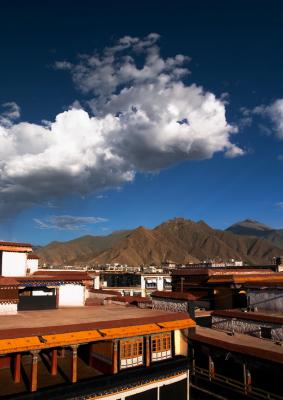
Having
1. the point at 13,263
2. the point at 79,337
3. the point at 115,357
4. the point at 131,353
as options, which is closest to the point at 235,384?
the point at 131,353

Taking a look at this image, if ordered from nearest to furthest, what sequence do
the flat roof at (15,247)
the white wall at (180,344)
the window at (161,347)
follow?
the window at (161,347)
the white wall at (180,344)
the flat roof at (15,247)

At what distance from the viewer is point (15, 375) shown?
55.3 feet

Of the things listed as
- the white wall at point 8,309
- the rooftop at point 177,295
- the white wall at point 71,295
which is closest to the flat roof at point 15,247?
the white wall at point 71,295

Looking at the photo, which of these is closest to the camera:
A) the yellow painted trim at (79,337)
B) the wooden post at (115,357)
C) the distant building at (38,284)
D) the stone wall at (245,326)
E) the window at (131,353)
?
the yellow painted trim at (79,337)

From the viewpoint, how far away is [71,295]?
2672 cm

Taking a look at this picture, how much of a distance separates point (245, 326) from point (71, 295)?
1276 centimetres

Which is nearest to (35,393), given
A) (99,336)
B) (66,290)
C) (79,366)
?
(99,336)

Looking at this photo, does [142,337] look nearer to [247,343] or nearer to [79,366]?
[79,366]

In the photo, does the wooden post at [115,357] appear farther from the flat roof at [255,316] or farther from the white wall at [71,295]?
the flat roof at [255,316]

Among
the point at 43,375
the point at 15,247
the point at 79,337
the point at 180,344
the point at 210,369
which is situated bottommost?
the point at 210,369

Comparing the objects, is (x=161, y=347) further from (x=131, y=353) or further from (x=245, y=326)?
(x=245, y=326)

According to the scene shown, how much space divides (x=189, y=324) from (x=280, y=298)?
11.2 metres

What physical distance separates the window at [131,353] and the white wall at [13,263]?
41.4 ft

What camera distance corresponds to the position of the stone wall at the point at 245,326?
22.9 metres
